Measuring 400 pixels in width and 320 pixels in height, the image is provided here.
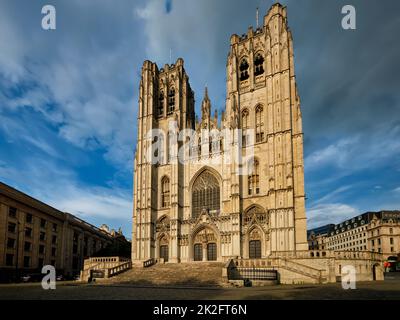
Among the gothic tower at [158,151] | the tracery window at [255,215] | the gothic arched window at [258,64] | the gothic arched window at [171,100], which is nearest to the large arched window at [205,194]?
the gothic tower at [158,151]

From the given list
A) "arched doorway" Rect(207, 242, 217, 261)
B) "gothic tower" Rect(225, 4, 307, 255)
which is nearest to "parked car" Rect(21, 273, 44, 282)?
"arched doorway" Rect(207, 242, 217, 261)

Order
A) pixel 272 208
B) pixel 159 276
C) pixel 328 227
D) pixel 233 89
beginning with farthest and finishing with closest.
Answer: pixel 328 227 → pixel 233 89 → pixel 272 208 → pixel 159 276

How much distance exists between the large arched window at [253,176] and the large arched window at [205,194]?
14.3 ft

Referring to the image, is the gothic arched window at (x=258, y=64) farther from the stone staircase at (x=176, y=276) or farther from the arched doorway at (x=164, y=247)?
the stone staircase at (x=176, y=276)

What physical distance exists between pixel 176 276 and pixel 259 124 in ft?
68.7

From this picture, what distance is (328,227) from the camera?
123 metres

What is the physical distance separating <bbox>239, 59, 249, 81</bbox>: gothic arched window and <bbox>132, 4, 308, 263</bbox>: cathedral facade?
0.13 metres

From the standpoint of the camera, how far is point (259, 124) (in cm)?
4238

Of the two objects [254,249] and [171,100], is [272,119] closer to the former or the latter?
[254,249]

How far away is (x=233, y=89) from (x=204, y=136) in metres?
7.15

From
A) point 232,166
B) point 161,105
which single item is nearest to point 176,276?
point 232,166

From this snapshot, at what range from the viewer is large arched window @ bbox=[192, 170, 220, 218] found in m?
42.5
